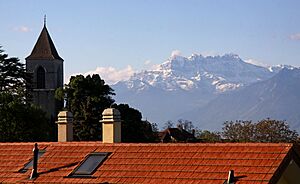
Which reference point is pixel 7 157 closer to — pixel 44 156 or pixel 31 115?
pixel 44 156

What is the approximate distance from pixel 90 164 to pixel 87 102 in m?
41.6

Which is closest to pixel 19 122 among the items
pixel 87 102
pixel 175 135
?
pixel 87 102

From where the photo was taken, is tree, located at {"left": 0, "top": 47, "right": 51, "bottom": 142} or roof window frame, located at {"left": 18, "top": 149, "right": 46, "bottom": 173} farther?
tree, located at {"left": 0, "top": 47, "right": 51, "bottom": 142}

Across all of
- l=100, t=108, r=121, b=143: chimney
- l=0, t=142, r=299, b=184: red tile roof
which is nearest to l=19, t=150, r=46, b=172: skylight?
l=0, t=142, r=299, b=184: red tile roof

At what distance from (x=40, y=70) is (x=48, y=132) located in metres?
31.8

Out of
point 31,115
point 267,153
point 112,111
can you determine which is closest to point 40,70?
point 31,115

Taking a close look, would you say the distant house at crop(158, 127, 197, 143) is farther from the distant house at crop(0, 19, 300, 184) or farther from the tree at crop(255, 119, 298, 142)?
the distant house at crop(0, 19, 300, 184)

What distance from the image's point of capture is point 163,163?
1620 centimetres

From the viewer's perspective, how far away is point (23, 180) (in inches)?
675

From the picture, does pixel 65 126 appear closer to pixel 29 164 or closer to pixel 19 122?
pixel 29 164

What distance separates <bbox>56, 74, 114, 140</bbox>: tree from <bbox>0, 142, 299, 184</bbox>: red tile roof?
3709cm

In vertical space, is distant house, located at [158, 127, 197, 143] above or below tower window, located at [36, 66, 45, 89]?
below

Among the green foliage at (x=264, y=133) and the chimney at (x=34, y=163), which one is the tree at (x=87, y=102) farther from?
the chimney at (x=34, y=163)

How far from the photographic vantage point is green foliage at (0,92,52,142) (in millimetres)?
46438
